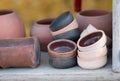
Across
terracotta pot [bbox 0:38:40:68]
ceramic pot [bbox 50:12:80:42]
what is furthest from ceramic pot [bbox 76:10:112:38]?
terracotta pot [bbox 0:38:40:68]

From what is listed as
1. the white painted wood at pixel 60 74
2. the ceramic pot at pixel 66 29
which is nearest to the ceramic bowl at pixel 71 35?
the ceramic pot at pixel 66 29

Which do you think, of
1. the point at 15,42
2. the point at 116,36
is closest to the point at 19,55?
the point at 15,42

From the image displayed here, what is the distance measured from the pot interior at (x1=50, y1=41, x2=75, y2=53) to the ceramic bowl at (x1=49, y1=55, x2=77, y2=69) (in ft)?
0.13

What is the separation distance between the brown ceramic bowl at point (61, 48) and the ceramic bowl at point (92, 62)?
0.04 meters

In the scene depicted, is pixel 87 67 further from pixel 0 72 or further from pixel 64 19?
pixel 0 72

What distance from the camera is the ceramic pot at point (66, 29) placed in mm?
956

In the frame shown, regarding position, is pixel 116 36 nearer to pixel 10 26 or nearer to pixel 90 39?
pixel 90 39

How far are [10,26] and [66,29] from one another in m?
0.20

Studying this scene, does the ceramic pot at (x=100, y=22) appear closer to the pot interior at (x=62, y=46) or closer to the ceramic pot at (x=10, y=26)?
the pot interior at (x=62, y=46)

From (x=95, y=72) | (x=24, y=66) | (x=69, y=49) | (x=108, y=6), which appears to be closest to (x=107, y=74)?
(x=95, y=72)

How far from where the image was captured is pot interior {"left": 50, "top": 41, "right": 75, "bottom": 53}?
0.95 meters

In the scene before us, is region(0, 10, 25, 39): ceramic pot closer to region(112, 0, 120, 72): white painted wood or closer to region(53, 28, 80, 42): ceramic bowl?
region(53, 28, 80, 42): ceramic bowl

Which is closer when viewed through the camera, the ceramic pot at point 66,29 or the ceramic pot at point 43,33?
the ceramic pot at point 66,29

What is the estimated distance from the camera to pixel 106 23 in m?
1.00
